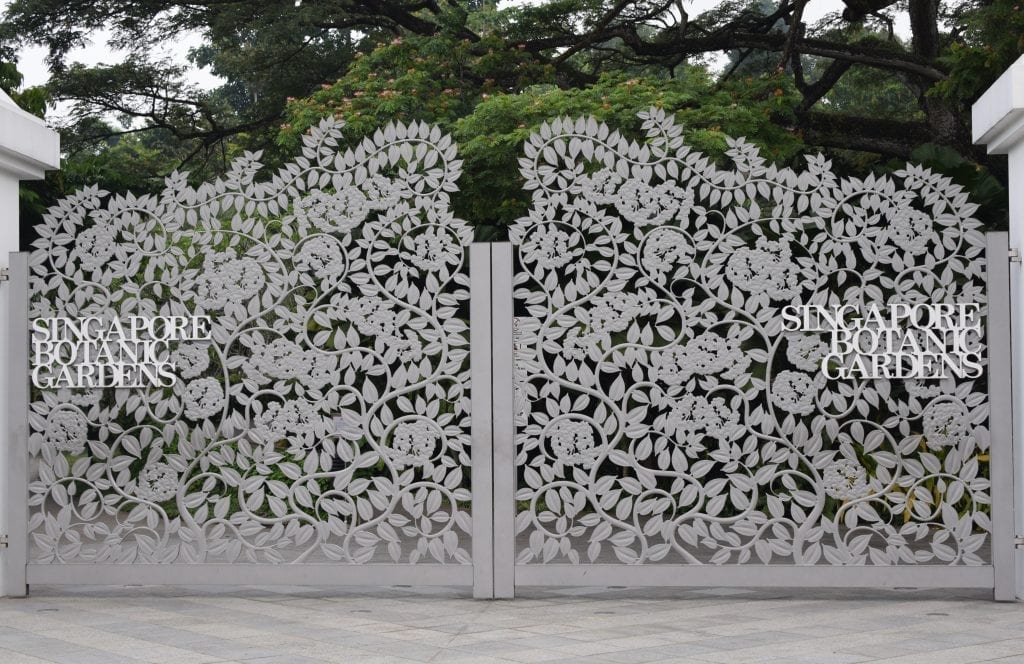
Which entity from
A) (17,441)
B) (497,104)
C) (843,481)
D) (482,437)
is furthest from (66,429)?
(497,104)

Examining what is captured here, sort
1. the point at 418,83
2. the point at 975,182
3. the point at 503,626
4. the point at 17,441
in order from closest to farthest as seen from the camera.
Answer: the point at 503,626, the point at 17,441, the point at 975,182, the point at 418,83

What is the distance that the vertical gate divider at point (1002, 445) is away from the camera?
233 inches

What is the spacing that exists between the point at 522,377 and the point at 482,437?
37 cm

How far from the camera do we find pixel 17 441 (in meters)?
6.34

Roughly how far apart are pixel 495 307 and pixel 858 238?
1903 millimetres

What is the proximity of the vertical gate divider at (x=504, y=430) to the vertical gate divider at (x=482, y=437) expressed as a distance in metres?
0.03

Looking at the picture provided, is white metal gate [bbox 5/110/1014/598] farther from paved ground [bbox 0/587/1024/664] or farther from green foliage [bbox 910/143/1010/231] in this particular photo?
green foliage [bbox 910/143/1010/231]

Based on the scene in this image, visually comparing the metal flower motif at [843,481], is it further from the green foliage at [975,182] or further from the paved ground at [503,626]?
the green foliage at [975,182]

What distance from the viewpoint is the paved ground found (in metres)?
4.89

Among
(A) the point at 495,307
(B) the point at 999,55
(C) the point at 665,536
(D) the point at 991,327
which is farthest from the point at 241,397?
(B) the point at 999,55

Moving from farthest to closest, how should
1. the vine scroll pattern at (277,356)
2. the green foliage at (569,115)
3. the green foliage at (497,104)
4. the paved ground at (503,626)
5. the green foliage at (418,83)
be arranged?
the green foliage at (418,83)
the green foliage at (497,104)
the green foliage at (569,115)
the vine scroll pattern at (277,356)
the paved ground at (503,626)

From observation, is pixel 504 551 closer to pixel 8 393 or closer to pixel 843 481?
pixel 843 481

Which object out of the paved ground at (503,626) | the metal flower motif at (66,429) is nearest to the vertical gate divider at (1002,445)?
the paved ground at (503,626)

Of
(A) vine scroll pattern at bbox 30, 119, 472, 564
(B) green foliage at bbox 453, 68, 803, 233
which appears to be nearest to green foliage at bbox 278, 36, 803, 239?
(B) green foliage at bbox 453, 68, 803, 233
